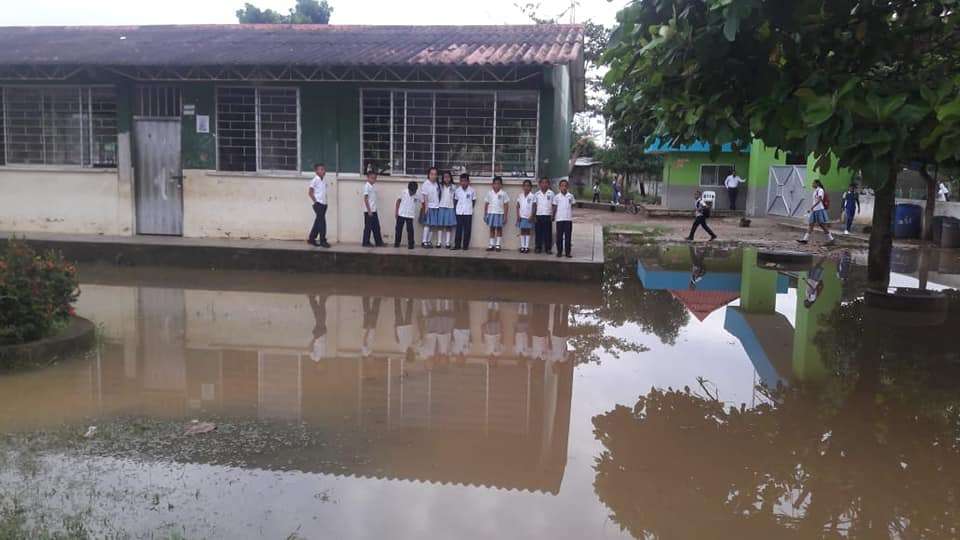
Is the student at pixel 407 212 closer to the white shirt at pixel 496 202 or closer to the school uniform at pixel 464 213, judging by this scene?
the school uniform at pixel 464 213

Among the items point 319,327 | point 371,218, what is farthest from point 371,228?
point 319,327

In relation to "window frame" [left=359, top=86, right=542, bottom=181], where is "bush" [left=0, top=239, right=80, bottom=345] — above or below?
below

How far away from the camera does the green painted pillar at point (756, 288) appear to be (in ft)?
34.8

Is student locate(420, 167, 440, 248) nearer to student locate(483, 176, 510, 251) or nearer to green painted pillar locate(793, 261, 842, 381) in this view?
student locate(483, 176, 510, 251)

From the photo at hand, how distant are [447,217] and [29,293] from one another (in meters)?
7.43

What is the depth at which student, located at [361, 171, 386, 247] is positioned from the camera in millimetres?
13125

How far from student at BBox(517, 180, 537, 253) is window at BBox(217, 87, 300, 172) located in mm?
4046

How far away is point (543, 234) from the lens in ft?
42.3

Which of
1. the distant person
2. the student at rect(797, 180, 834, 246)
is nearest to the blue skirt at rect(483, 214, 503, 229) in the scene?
the student at rect(797, 180, 834, 246)

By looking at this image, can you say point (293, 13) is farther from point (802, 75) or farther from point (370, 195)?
point (802, 75)

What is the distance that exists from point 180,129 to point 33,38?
433 cm

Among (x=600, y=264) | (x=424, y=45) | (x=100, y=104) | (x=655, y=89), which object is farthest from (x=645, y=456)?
(x=100, y=104)

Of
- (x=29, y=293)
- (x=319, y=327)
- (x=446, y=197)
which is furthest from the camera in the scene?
(x=446, y=197)

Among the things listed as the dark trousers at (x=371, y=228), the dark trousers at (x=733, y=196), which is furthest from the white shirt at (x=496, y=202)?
the dark trousers at (x=733, y=196)
